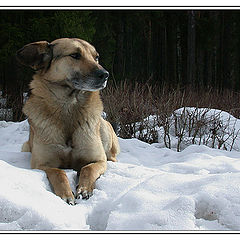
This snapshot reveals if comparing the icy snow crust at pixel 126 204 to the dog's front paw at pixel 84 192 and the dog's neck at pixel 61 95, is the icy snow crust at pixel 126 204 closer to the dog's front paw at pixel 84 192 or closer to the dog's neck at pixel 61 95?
the dog's front paw at pixel 84 192

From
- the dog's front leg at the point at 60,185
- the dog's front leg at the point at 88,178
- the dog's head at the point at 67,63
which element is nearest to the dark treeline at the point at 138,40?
the dog's head at the point at 67,63

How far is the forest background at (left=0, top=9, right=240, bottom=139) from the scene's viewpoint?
6770mm

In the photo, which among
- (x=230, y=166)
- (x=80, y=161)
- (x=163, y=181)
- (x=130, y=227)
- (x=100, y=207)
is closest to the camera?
(x=130, y=227)

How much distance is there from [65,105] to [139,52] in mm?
29226

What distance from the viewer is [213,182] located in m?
2.52

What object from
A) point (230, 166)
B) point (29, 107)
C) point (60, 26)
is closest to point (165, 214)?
point (230, 166)

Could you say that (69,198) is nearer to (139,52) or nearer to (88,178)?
(88,178)

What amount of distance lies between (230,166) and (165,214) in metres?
2.01

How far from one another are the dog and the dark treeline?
3.82 m

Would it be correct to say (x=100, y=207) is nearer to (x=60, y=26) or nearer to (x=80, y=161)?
(x=80, y=161)

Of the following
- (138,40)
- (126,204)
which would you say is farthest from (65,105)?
(138,40)

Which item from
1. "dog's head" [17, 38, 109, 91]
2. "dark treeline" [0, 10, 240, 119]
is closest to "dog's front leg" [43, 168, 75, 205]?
"dog's head" [17, 38, 109, 91]

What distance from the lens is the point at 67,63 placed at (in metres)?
3.47

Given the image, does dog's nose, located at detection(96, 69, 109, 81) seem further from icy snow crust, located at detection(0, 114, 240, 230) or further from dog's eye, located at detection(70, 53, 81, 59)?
icy snow crust, located at detection(0, 114, 240, 230)
